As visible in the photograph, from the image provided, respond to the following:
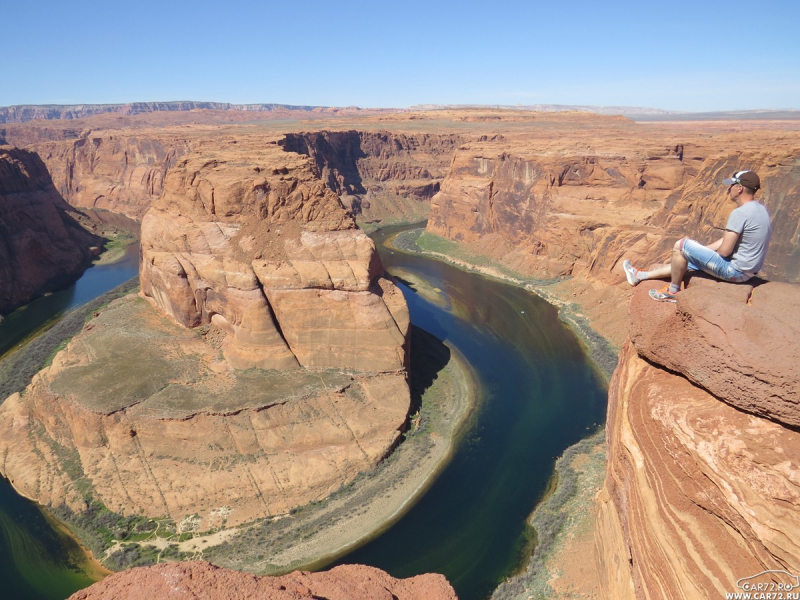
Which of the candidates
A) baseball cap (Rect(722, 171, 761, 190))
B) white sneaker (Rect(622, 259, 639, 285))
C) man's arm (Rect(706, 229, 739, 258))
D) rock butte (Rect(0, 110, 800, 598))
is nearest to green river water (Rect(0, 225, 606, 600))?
rock butte (Rect(0, 110, 800, 598))

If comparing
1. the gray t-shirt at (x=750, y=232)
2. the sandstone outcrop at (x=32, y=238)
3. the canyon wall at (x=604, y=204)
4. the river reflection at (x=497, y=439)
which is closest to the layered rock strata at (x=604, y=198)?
the canyon wall at (x=604, y=204)

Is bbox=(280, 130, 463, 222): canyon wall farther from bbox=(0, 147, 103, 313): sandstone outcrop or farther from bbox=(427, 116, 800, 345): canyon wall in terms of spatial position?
bbox=(0, 147, 103, 313): sandstone outcrop

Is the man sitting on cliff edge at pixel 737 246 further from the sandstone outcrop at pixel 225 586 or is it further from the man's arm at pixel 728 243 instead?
the sandstone outcrop at pixel 225 586

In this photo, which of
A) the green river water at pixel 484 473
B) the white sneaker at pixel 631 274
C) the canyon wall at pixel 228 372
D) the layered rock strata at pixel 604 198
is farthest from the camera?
the layered rock strata at pixel 604 198

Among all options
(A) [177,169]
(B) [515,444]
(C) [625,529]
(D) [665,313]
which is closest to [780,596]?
(C) [625,529]

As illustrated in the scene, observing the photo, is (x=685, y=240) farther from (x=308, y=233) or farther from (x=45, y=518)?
(x=45, y=518)

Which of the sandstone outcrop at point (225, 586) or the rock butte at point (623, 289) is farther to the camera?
the sandstone outcrop at point (225, 586)

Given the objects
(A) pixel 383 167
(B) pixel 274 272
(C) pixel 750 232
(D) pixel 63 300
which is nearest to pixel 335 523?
(B) pixel 274 272
